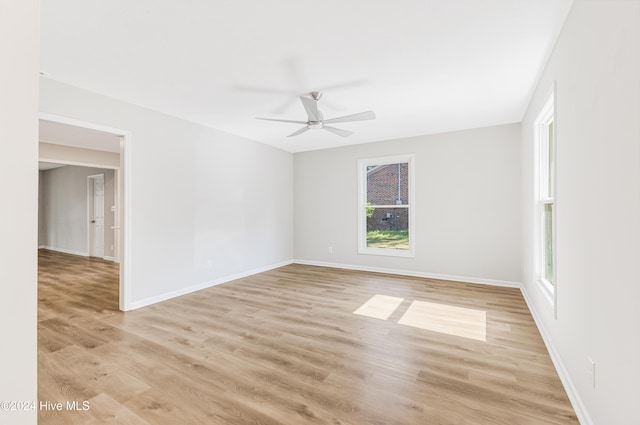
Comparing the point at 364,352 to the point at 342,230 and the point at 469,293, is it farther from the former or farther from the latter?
the point at 342,230

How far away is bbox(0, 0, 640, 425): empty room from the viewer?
1.26 meters

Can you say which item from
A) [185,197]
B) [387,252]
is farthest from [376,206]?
[185,197]

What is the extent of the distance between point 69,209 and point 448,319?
32.3ft

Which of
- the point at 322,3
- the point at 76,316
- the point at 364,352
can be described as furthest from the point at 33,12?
the point at 76,316

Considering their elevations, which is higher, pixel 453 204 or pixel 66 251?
pixel 453 204

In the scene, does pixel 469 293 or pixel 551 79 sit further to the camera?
pixel 469 293

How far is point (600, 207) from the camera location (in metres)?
1.44

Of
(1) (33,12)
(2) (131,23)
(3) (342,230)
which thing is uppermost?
(2) (131,23)

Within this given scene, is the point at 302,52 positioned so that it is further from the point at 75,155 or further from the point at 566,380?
the point at 75,155

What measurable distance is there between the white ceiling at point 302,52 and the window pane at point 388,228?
216 cm

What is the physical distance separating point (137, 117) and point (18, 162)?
3463 millimetres

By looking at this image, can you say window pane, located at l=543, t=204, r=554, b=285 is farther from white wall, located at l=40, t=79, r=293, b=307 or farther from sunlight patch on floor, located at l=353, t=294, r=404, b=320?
white wall, located at l=40, t=79, r=293, b=307

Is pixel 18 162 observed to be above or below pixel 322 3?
below

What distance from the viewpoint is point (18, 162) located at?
0.67 meters
